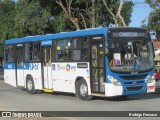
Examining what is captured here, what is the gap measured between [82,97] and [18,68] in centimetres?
683

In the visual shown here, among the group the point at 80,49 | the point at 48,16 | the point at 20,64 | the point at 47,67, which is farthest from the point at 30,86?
the point at 48,16

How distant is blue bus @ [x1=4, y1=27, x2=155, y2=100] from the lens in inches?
702

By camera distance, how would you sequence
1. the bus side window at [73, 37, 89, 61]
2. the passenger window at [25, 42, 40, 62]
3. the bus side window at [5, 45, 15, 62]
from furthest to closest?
the bus side window at [5, 45, 15, 62], the passenger window at [25, 42, 40, 62], the bus side window at [73, 37, 89, 61]

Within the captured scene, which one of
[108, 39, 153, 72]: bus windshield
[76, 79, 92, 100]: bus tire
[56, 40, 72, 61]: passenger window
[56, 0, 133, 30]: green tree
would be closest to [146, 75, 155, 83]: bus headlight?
[108, 39, 153, 72]: bus windshield

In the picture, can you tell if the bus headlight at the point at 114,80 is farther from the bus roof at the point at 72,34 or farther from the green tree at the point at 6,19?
the green tree at the point at 6,19

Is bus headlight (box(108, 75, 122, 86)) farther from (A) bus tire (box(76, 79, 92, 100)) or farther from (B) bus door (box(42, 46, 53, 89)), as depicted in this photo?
(B) bus door (box(42, 46, 53, 89))

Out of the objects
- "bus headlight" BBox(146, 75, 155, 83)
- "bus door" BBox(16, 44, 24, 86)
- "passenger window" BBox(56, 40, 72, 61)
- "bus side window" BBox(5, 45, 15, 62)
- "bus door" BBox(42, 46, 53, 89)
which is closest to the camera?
"bus headlight" BBox(146, 75, 155, 83)

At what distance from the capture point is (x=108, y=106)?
655 inches

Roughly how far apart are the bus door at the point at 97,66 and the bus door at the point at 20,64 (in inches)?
275

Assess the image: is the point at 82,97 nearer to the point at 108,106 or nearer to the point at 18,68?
the point at 108,106

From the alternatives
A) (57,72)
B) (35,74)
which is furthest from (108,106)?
(35,74)

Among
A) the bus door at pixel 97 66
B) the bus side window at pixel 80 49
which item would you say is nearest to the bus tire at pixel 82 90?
the bus door at pixel 97 66

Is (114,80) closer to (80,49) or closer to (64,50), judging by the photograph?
(80,49)

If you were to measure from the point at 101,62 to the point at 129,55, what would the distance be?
1.10 m
